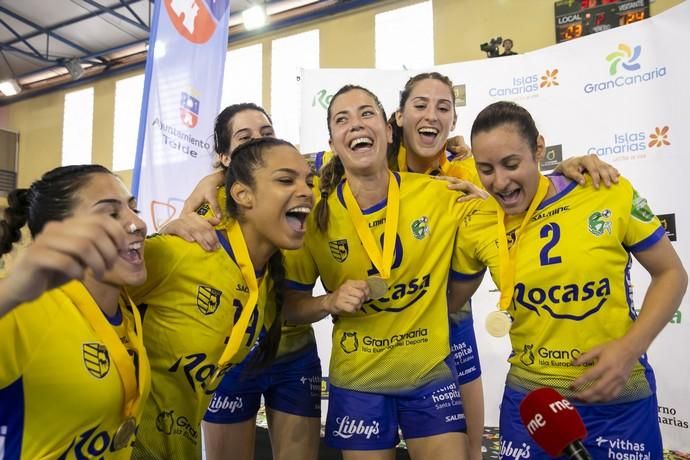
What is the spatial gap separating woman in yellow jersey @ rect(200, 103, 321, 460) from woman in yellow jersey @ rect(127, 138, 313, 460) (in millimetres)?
510

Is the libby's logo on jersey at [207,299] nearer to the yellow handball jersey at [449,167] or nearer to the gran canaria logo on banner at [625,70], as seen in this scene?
the yellow handball jersey at [449,167]

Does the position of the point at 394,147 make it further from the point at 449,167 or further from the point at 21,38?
the point at 21,38

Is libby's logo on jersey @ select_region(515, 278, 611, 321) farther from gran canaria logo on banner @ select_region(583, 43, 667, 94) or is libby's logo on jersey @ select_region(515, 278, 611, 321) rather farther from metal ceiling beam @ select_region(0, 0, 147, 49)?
metal ceiling beam @ select_region(0, 0, 147, 49)

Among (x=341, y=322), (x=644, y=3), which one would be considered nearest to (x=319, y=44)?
(x=644, y=3)

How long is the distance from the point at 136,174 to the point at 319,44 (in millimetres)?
6364

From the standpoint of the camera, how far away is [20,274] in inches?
35.0

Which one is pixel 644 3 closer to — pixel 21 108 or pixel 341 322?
pixel 341 322

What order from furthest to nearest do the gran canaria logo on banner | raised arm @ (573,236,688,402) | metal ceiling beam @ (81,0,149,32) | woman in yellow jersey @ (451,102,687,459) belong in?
1. metal ceiling beam @ (81,0,149,32)
2. the gran canaria logo on banner
3. woman in yellow jersey @ (451,102,687,459)
4. raised arm @ (573,236,688,402)

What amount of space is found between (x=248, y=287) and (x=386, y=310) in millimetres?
553

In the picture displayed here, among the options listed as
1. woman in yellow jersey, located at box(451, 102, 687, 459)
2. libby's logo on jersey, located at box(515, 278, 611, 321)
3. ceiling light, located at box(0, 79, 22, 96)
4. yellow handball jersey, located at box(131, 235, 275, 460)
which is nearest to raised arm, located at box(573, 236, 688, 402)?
woman in yellow jersey, located at box(451, 102, 687, 459)

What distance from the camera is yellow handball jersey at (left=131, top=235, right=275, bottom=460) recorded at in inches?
72.6

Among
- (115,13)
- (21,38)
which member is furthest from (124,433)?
(21,38)

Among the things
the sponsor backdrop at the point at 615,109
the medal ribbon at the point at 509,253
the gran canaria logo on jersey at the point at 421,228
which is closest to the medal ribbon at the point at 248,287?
the gran canaria logo on jersey at the point at 421,228

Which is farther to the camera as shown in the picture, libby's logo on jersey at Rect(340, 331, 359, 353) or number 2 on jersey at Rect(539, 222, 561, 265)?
libby's logo on jersey at Rect(340, 331, 359, 353)
